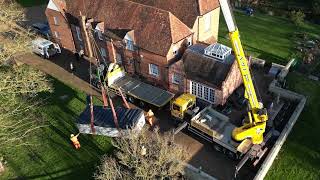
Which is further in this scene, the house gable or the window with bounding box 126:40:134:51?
the house gable

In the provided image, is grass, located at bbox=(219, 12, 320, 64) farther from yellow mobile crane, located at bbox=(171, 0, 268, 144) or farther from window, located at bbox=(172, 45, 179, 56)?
yellow mobile crane, located at bbox=(171, 0, 268, 144)

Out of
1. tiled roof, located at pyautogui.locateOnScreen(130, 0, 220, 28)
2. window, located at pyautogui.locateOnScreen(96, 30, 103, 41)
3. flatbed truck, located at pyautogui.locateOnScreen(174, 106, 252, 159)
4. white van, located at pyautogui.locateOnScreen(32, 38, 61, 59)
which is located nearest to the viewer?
flatbed truck, located at pyautogui.locateOnScreen(174, 106, 252, 159)

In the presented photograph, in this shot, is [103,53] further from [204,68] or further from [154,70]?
[204,68]

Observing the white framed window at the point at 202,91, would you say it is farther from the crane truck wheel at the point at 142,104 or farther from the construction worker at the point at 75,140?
the construction worker at the point at 75,140

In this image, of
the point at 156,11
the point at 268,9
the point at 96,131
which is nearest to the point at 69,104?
the point at 96,131

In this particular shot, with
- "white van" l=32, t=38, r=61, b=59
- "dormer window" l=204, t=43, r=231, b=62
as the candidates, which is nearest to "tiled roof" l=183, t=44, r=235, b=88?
"dormer window" l=204, t=43, r=231, b=62

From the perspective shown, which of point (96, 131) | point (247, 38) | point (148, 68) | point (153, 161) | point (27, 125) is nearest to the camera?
point (153, 161)

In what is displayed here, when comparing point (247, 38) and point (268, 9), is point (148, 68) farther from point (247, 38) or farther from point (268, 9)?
point (268, 9)
